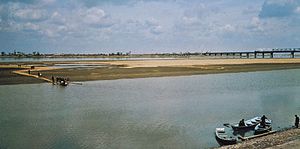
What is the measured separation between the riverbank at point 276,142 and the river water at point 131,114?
1.71m

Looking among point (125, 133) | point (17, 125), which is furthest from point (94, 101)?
point (125, 133)

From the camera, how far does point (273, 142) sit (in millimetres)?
14492

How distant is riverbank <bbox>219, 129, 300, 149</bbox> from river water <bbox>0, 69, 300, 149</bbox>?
171 centimetres

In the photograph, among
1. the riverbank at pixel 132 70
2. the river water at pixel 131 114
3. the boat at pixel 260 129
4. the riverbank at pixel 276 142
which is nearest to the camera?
the riverbank at pixel 276 142

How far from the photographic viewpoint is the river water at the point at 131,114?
647 inches

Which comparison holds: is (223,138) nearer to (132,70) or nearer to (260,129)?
(260,129)

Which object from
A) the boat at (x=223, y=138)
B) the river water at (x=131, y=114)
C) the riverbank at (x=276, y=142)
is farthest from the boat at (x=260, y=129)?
the river water at (x=131, y=114)

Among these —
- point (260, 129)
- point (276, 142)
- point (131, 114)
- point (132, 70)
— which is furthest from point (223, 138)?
point (132, 70)

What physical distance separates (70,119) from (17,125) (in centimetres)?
343

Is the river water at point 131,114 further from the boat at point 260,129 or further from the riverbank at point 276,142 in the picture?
the boat at point 260,129

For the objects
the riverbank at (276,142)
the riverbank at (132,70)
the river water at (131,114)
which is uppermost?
the riverbank at (132,70)

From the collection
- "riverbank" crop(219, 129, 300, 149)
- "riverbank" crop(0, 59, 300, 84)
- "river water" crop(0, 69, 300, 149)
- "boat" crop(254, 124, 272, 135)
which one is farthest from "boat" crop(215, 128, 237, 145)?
"riverbank" crop(0, 59, 300, 84)

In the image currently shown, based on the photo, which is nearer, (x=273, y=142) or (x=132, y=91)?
(x=273, y=142)

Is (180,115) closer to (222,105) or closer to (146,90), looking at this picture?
(222,105)
